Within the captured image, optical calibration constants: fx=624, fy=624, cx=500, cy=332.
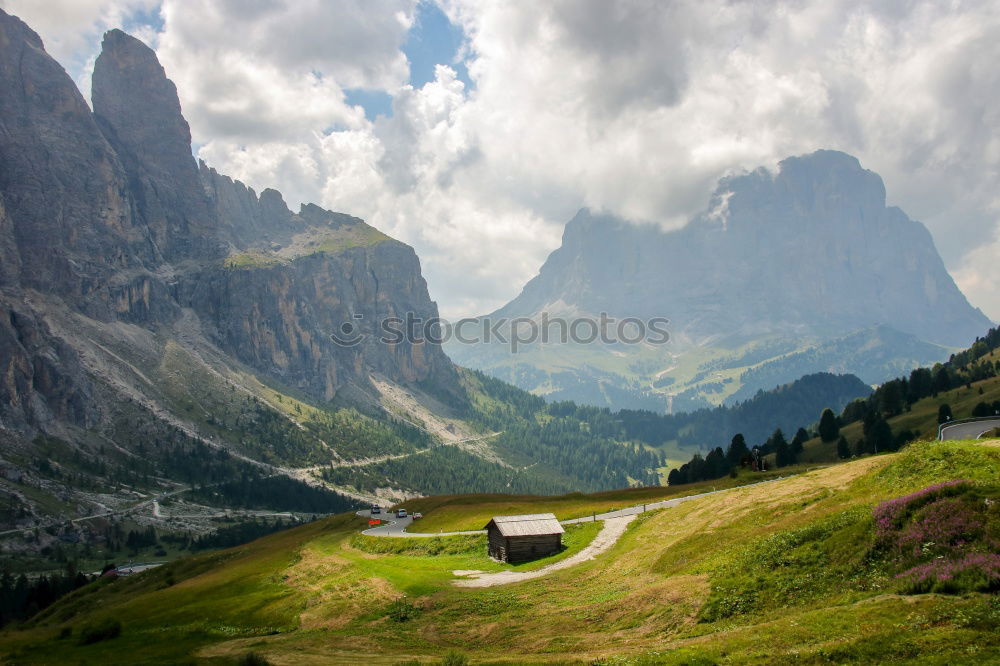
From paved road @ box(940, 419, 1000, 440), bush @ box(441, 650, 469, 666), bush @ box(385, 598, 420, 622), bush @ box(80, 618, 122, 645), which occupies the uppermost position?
paved road @ box(940, 419, 1000, 440)

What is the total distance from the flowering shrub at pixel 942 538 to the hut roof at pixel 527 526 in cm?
3633

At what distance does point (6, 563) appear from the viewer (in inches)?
6531

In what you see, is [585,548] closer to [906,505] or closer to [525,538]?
[525,538]

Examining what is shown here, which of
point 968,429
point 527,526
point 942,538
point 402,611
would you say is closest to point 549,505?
point 527,526

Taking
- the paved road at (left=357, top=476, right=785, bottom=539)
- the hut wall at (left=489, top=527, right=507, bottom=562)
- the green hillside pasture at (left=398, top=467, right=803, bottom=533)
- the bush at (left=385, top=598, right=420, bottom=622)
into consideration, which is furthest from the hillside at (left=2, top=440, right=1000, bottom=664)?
the green hillside pasture at (left=398, top=467, right=803, bottom=533)

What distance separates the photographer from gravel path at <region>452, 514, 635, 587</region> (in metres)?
53.7

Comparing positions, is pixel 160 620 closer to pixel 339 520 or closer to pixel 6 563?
pixel 339 520

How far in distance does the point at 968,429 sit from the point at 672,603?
248ft

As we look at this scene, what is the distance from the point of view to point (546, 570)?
5622 cm

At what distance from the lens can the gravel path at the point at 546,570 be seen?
53719 millimetres

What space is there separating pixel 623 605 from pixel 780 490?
2614 cm

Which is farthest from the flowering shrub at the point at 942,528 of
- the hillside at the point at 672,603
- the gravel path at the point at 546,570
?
the gravel path at the point at 546,570

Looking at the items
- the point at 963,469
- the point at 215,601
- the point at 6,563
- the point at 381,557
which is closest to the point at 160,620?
the point at 215,601

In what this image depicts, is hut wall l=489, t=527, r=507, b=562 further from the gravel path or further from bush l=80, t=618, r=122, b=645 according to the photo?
bush l=80, t=618, r=122, b=645
